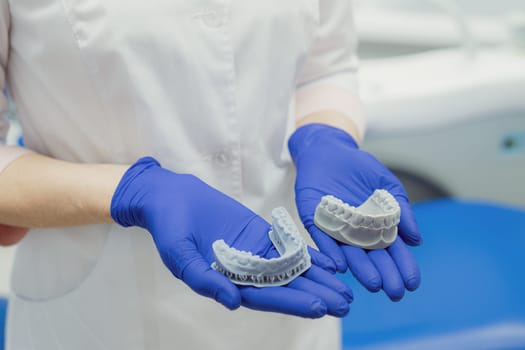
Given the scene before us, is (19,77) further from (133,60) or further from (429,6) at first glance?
(429,6)

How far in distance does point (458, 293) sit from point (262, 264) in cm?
97

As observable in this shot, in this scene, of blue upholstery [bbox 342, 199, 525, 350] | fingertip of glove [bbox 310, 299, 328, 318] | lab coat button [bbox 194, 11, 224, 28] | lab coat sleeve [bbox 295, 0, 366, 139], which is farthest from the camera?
blue upholstery [bbox 342, 199, 525, 350]

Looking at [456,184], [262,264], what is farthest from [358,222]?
[456,184]

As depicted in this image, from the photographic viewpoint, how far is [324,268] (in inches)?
23.2

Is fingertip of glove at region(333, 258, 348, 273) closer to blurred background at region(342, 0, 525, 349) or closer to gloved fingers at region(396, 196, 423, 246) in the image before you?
gloved fingers at region(396, 196, 423, 246)

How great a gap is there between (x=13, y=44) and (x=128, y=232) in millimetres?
223

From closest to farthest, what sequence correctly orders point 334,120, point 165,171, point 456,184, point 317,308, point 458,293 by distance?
point 317,308, point 165,171, point 334,120, point 458,293, point 456,184

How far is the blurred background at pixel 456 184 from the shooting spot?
1321mm

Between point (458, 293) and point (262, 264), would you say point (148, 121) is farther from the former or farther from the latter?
point (458, 293)

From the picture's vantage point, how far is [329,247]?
24.6 inches

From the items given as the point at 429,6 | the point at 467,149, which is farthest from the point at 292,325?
the point at 429,6

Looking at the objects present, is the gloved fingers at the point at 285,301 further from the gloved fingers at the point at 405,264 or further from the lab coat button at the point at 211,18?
the lab coat button at the point at 211,18

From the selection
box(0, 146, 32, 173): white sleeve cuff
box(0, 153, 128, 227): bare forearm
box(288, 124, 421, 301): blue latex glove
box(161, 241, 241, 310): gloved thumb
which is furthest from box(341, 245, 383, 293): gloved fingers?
box(0, 146, 32, 173): white sleeve cuff

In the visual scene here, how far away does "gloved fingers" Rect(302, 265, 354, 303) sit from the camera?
0.56 metres
